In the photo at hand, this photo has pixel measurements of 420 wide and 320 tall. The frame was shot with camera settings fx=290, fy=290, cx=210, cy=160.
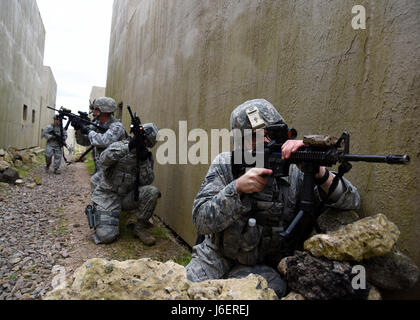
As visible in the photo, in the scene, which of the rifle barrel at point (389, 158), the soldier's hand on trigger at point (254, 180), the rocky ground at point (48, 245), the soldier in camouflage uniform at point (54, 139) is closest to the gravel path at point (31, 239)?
the rocky ground at point (48, 245)

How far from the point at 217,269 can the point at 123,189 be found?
100.0 inches

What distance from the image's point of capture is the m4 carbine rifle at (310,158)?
120 cm

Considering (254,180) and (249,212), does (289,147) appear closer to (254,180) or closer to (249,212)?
(254,180)

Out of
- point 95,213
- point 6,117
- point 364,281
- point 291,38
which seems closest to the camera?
point 364,281

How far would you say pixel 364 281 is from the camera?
1.16 meters

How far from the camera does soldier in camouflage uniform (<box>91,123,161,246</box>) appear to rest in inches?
144

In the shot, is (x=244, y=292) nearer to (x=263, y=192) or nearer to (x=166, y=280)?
(x=166, y=280)

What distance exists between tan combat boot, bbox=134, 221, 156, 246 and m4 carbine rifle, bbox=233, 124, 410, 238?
2493 mm

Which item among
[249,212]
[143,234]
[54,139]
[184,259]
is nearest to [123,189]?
[143,234]

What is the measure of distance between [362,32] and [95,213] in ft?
11.3

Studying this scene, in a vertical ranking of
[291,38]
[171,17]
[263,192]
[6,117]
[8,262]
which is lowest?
[8,262]

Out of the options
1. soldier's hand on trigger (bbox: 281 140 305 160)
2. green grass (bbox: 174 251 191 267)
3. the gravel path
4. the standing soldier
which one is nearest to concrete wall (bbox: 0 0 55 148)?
the gravel path
